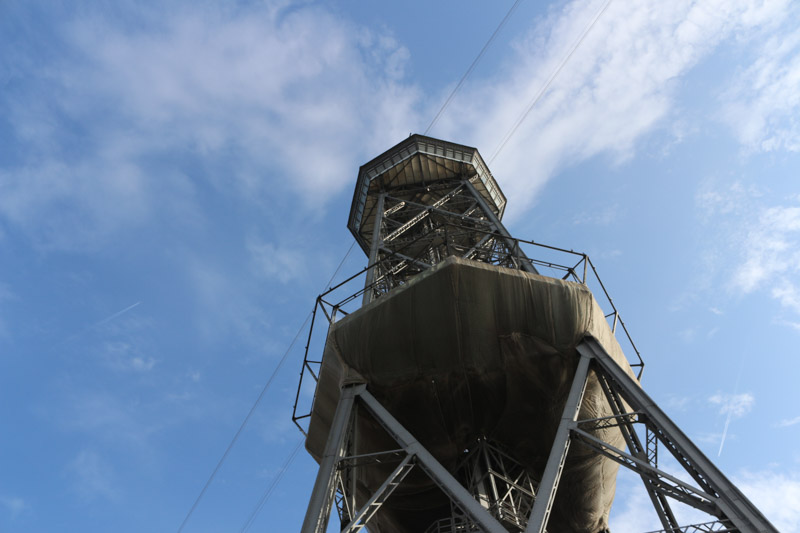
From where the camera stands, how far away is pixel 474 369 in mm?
13133

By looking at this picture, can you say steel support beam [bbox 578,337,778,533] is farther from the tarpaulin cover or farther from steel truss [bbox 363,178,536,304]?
steel truss [bbox 363,178,536,304]

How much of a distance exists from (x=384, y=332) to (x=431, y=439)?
277 centimetres

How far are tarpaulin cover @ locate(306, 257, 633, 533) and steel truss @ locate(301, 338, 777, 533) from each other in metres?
0.47

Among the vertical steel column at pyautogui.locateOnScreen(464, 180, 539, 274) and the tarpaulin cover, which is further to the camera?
the vertical steel column at pyautogui.locateOnScreen(464, 180, 539, 274)

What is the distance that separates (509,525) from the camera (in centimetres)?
1207

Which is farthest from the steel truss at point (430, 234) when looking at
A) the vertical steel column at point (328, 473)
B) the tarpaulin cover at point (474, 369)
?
the vertical steel column at point (328, 473)

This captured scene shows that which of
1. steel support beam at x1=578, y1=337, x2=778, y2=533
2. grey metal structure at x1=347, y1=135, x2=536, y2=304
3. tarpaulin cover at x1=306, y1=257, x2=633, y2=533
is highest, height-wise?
grey metal structure at x1=347, y1=135, x2=536, y2=304

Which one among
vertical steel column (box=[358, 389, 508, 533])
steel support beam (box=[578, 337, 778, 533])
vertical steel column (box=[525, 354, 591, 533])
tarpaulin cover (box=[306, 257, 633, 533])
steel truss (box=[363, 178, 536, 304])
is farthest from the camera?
steel truss (box=[363, 178, 536, 304])

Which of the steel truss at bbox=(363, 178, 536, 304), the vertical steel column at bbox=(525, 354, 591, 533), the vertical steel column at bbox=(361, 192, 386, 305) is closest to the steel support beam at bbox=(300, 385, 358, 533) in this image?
the vertical steel column at bbox=(525, 354, 591, 533)

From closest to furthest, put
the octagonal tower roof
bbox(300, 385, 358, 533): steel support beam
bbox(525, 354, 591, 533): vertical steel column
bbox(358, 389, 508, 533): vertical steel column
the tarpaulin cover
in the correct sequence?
1. bbox(525, 354, 591, 533): vertical steel column
2. bbox(358, 389, 508, 533): vertical steel column
3. bbox(300, 385, 358, 533): steel support beam
4. the tarpaulin cover
5. the octagonal tower roof

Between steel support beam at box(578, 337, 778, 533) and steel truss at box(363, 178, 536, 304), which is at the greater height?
steel truss at box(363, 178, 536, 304)

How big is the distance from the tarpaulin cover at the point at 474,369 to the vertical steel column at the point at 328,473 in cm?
58

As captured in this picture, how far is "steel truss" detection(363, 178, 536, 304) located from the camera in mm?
18406

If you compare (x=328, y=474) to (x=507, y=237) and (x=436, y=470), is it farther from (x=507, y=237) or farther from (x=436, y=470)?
(x=507, y=237)
